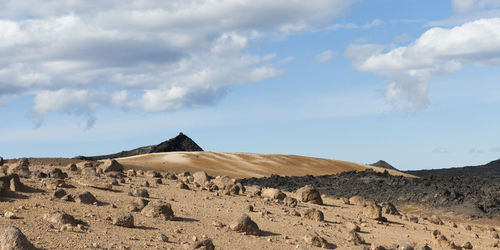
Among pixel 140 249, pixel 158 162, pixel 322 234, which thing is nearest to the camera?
pixel 140 249

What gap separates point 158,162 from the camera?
4378cm

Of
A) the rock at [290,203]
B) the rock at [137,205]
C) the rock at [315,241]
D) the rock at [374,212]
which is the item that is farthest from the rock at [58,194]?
the rock at [374,212]

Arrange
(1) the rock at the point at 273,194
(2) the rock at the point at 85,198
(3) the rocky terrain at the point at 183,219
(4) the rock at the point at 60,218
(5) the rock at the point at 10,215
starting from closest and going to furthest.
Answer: (3) the rocky terrain at the point at 183,219 < (4) the rock at the point at 60,218 < (5) the rock at the point at 10,215 < (2) the rock at the point at 85,198 < (1) the rock at the point at 273,194

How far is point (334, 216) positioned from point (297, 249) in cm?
619

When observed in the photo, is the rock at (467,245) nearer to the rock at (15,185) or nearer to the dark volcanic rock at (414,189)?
the dark volcanic rock at (414,189)

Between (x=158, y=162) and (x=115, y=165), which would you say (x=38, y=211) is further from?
(x=158, y=162)

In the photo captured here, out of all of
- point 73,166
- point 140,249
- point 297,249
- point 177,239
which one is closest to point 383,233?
point 297,249

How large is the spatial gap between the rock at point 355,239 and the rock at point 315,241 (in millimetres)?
1374

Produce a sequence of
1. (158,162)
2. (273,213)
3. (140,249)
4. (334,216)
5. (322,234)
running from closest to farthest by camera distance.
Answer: (140,249) < (322,234) < (273,213) < (334,216) < (158,162)

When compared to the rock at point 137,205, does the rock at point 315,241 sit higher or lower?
lower

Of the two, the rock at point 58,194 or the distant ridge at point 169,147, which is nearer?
the rock at point 58,194

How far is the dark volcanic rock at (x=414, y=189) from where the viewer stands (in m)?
25.1

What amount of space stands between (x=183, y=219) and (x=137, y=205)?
110 cm

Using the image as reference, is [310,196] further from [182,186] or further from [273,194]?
[182,186]
